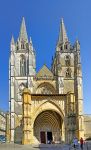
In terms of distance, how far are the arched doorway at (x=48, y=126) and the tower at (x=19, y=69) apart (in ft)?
111

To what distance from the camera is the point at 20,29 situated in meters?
92.3

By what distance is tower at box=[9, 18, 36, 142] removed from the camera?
266 feet

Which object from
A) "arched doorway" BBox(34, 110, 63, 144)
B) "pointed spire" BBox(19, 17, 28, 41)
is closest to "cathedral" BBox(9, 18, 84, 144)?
"pointed spire" BBox(19, 17, 28, 41)

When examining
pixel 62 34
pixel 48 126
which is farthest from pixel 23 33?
pixel 48 126

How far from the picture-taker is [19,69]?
87750 millimetres

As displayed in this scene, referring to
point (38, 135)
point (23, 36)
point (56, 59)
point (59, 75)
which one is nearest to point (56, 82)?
point (59, 75)

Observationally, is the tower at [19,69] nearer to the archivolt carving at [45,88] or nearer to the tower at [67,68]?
the archivolt carving at [45,88]

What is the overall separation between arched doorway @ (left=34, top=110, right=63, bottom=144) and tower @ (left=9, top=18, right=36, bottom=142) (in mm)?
33890

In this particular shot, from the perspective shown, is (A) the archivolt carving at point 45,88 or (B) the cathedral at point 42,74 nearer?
(B) the cathedral at point 42,74

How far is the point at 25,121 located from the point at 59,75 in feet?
169

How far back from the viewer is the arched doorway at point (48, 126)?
4069 cm

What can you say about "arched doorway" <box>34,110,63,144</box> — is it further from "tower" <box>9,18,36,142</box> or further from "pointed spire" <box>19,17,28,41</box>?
"pointed spire" <box>19,17,28,41</box>

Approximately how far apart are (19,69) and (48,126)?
44862 mm

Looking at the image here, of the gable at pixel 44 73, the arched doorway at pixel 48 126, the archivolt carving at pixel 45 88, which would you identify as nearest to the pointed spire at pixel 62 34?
the gable at pixel 44 73
